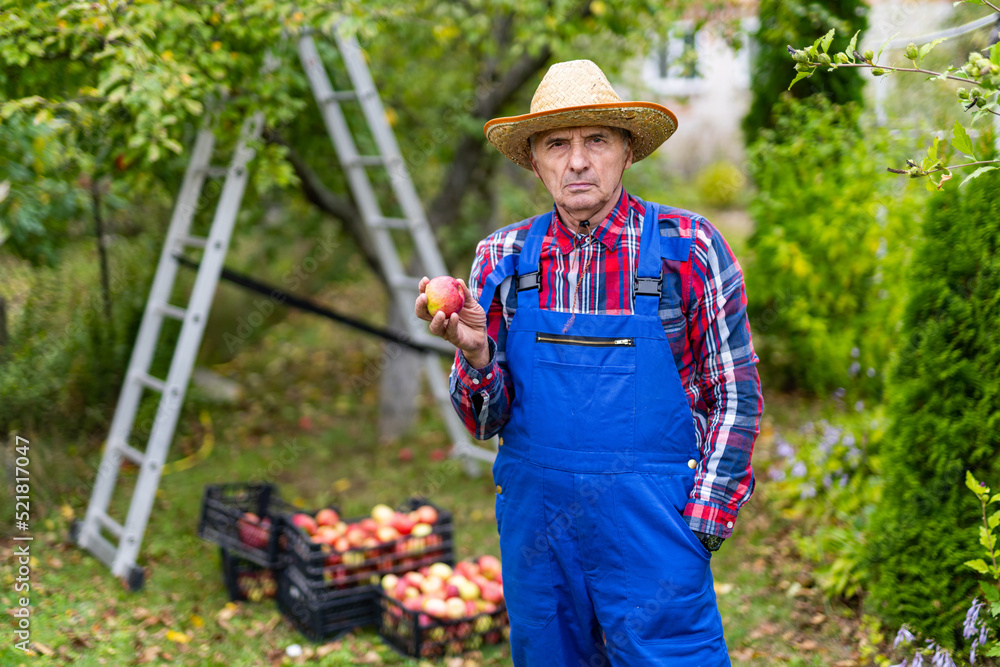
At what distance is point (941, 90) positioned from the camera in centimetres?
486

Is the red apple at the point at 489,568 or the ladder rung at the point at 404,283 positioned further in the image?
the ladder rung at the point at 404,283

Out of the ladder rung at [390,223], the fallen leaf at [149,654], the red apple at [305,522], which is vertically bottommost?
the fallen leaf at [149,654]

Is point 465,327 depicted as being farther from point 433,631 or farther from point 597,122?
point 433,631

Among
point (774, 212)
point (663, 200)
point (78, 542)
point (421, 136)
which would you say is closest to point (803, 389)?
point (774, 212)

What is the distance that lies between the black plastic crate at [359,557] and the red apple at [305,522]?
76 mm

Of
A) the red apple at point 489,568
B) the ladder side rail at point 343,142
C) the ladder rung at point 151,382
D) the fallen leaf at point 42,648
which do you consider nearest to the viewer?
the fallen leaf at point 42,648

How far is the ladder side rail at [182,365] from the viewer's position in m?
3.88

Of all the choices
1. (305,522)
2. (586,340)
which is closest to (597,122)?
(586,340)

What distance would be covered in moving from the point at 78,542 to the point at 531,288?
3341mm

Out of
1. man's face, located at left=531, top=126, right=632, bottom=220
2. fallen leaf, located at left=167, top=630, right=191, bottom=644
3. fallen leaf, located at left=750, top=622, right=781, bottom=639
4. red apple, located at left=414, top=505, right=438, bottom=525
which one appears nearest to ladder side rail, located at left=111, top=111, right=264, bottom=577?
fallen leaf, located at left=167, top=630, right=191, bottom=644

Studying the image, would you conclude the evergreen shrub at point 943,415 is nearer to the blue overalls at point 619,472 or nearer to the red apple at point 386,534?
the blue overalls at point 619,472

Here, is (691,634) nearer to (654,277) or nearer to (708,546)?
(708,546)

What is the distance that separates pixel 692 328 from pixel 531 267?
1.46 feet

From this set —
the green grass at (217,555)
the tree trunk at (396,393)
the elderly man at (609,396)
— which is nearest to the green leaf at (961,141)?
the elderly man at (609,396)
